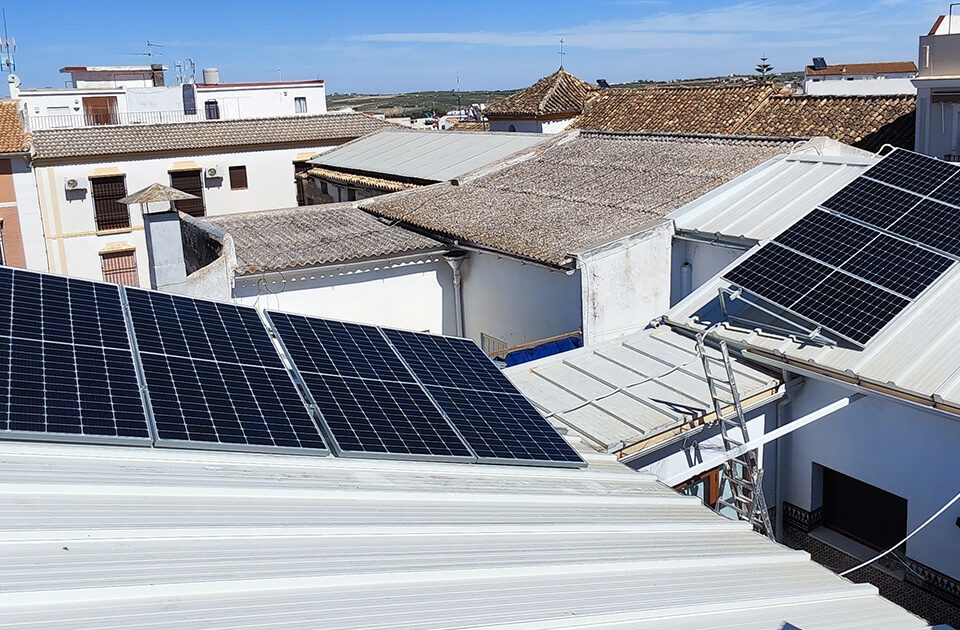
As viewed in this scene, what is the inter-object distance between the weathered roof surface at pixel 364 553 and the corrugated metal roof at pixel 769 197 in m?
7.45

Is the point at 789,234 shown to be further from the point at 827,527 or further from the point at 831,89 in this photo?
the point at 831,89

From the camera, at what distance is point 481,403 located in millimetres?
8969

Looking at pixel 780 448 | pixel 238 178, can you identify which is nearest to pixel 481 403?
pixel 780 448

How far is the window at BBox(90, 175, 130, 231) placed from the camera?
31500 mm

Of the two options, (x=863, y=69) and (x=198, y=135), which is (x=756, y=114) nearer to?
(x=198, y=135)

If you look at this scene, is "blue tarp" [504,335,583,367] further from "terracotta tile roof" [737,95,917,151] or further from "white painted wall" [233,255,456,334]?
"terracotta tile roof" [737,95,917,151]

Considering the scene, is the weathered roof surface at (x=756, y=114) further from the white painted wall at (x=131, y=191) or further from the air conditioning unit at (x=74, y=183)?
the air conditioning unit at (x=74, y=183)

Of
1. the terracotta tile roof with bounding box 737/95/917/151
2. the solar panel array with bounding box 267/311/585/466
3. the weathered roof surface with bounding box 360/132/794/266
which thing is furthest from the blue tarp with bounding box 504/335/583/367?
the terracotta tile roof with bounding box 737/95/917/151

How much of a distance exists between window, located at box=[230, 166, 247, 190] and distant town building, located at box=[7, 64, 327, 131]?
4727mm

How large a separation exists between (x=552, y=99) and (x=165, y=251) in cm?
2799

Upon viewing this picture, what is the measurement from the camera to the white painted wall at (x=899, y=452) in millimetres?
9602

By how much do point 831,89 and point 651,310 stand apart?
30.9 m

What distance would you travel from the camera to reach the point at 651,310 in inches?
589

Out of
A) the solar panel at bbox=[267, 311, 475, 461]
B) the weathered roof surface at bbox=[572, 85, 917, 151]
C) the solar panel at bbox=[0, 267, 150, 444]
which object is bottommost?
the solar panel at bbox=[267, 311, 475, 461]
